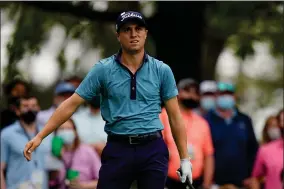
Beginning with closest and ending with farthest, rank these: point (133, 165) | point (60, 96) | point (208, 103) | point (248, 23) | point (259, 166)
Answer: point (133, 165)
point (60, 96)
point (259, 166)
point (208, 103)
point (248, 23)

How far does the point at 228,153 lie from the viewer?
14.1 m

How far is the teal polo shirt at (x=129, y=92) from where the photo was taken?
28.5 feet

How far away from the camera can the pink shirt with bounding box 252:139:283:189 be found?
13609 millimetres

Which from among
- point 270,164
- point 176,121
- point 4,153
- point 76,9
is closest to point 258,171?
point 270,164

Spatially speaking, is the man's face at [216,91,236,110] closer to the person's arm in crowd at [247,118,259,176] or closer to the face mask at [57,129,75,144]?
the person's arm in crowd at [247,118,259,176]

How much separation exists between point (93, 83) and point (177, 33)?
982 cm

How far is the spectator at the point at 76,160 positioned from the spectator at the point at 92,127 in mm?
927

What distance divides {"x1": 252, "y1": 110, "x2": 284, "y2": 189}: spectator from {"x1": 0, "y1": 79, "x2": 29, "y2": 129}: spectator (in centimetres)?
321

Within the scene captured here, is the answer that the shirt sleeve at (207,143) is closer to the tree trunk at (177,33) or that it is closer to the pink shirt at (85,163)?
the pink shirt at (85,163)

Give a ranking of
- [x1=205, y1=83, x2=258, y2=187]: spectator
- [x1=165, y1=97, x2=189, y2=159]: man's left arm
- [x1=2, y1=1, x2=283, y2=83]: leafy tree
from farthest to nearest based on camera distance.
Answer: [x1=2, y1=1, x2=283, y2=83]: leafy tree
[x1=205, y1=83, x2=258, y2=187]: spectator
[x1=165, y1=97, x2=189, y2=159]: man's left arm

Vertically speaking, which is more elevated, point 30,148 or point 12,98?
point 12,98

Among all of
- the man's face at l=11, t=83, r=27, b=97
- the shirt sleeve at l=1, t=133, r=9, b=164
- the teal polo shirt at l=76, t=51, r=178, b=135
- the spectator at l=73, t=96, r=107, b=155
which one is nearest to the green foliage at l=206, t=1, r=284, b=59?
the spectator at l=73, t=96, r=107, b=155

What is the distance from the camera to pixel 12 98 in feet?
47.0

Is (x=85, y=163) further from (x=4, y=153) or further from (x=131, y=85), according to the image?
(x=131, y=85)
